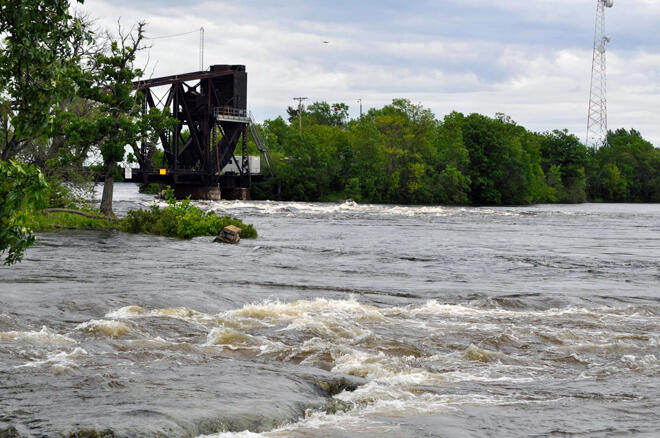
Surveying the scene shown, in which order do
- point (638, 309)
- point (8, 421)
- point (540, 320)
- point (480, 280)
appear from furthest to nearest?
point (480, 280) < point (638, 309) < point (540, 320) < point (8, 421)

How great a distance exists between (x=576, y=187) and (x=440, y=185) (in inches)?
1163

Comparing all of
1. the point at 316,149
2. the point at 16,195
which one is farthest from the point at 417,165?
the point at 16,195

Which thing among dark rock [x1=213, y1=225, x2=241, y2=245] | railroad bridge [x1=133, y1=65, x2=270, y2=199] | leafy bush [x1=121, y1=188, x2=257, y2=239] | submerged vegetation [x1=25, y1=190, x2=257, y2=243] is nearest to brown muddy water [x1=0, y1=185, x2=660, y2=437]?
dark rock [x1=213, y1=225, x2=241, y2=245]

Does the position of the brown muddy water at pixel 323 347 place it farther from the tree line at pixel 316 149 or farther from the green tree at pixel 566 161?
the green tree at pixel 566 161

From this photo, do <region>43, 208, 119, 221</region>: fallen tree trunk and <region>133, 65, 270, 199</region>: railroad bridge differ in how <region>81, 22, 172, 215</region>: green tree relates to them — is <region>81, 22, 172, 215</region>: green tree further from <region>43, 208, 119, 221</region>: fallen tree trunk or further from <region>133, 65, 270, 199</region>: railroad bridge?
<region>133, 65, 270, 199</region>: railroad bridge

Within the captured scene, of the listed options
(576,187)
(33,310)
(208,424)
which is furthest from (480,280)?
(576,187)

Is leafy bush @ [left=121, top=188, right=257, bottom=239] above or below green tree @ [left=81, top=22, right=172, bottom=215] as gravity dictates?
below

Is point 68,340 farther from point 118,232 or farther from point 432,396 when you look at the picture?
point 118,232

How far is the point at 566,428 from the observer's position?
7.87 m

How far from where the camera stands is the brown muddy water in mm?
7863

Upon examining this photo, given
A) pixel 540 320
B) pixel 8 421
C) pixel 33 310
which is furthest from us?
pixel 540 320

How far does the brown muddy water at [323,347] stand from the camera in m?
7.86

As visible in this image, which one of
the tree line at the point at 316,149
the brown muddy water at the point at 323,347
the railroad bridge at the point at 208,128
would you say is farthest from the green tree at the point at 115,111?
the railroad bridge at the point at 208,128

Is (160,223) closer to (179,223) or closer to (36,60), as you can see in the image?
(179,223)
